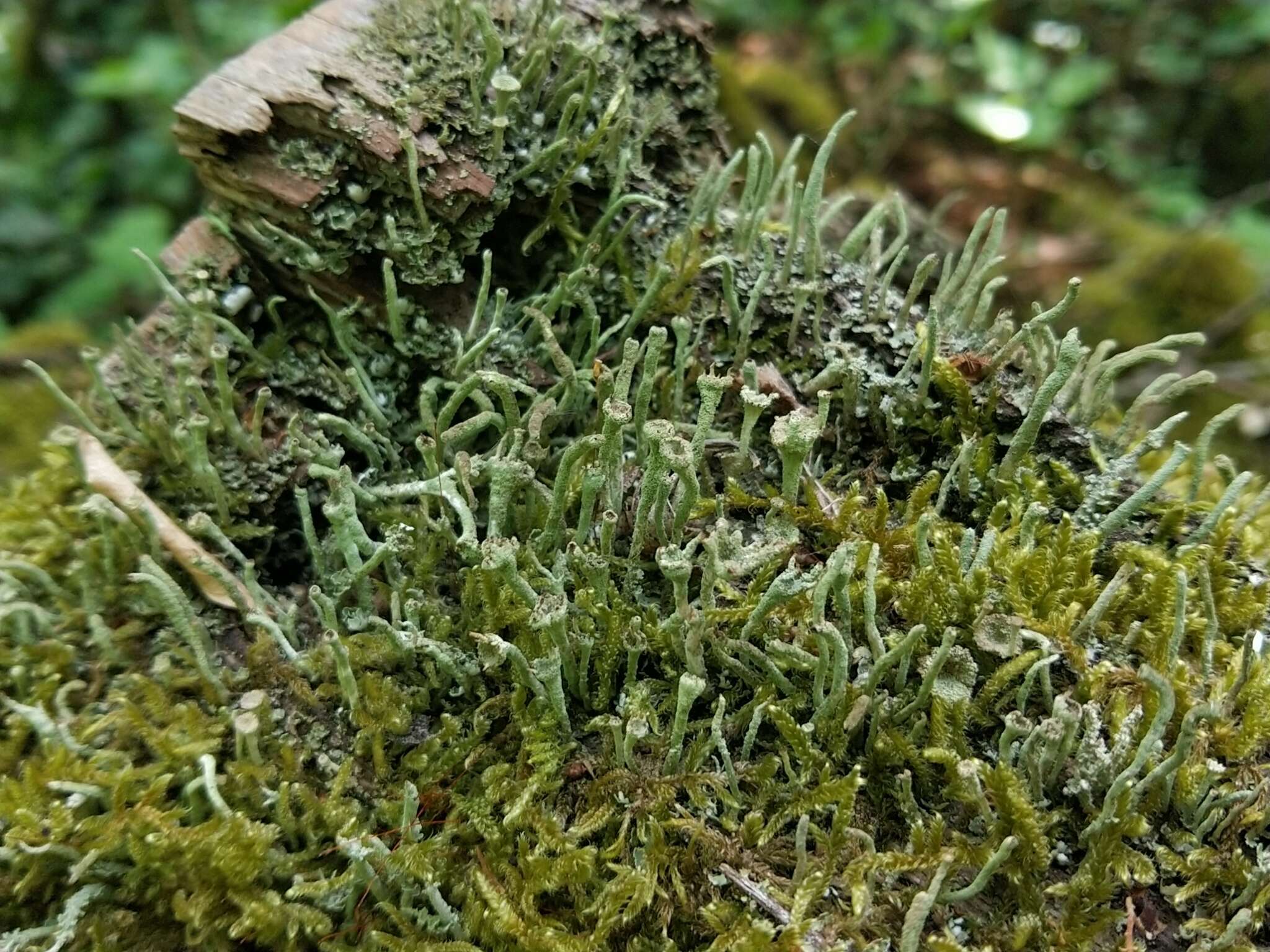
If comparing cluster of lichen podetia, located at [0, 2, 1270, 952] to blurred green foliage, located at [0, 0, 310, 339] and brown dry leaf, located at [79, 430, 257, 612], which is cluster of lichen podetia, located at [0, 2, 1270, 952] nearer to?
brown dry leaf, located at [79, 430, 257, 612]

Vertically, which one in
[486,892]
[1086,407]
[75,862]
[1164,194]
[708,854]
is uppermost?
[1164,194]

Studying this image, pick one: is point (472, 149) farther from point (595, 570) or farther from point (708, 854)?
point (708, 854)

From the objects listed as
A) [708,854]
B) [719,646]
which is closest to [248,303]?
[719,646]

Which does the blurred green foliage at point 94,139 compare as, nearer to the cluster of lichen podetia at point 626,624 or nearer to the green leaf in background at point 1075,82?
the cluster of lichen podetia at point 626,624

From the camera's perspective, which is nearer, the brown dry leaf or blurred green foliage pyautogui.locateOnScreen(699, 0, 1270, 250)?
the brown dry leaf

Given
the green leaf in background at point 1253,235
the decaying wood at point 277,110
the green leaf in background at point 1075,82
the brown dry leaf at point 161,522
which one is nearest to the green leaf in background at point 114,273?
the decaying wood at point 277,110

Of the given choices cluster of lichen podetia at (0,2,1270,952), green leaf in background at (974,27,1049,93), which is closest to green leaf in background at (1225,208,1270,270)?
green leaf in background at (974,27,1049,93)

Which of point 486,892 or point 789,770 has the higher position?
point 789,770
